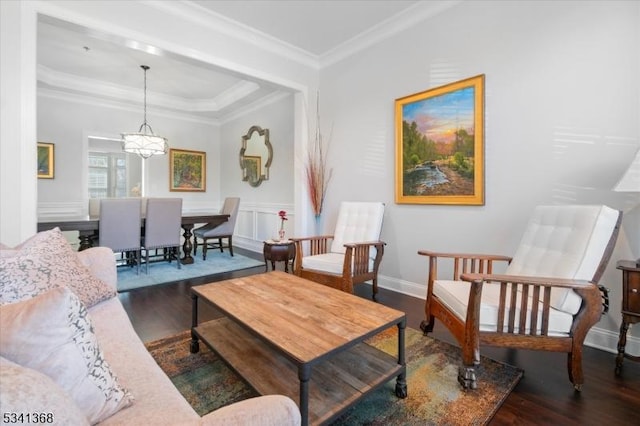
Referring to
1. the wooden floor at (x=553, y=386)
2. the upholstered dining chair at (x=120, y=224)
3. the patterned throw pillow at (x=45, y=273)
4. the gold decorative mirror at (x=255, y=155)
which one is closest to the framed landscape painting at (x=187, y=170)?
the gold decorative mirror at (x=255, y=155)

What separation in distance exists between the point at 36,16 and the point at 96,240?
2.39 meters

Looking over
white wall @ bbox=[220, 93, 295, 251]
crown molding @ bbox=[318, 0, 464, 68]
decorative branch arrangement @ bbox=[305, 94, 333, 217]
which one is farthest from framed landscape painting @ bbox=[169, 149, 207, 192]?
crown molding @ bbox=[318, 0, 464, 68]

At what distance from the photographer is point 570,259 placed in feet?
5.58

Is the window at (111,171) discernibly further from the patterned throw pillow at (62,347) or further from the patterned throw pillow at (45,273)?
the patterned throw pillow at (62,347)

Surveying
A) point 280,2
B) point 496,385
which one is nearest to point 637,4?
point 496,385

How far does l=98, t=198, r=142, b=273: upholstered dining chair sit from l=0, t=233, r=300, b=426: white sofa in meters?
2.32

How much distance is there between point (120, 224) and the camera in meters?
3.58

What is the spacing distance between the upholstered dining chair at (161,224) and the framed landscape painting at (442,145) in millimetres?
2827

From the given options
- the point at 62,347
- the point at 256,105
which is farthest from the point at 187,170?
the point at 62,347

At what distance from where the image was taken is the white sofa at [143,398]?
63 centimetres

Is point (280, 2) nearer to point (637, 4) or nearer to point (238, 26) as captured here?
point (238, 26)

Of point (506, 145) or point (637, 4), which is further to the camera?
point (506, 145)

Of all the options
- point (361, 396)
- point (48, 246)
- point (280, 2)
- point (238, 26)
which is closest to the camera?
point (361, 396)

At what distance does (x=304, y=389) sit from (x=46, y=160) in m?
5.79
